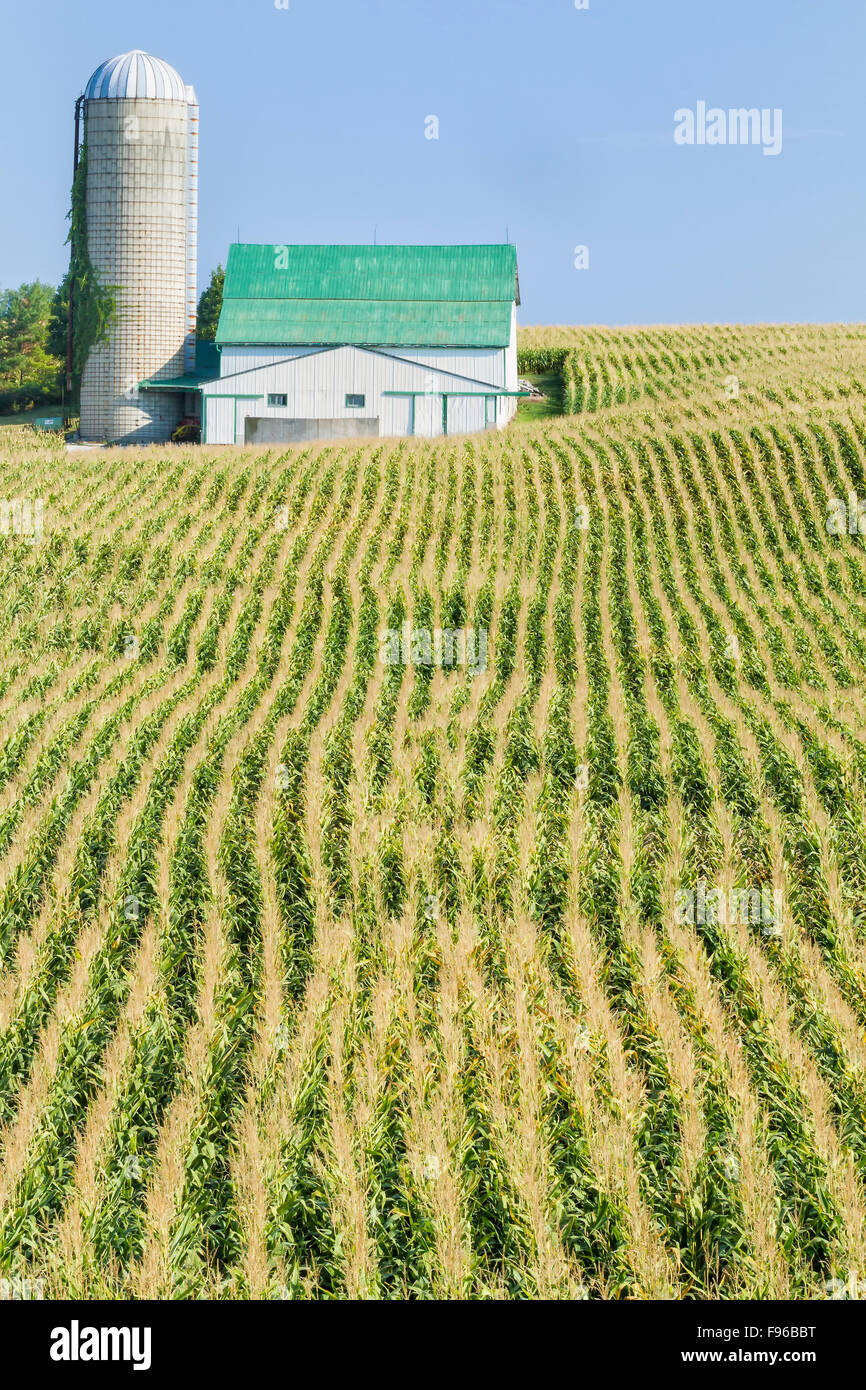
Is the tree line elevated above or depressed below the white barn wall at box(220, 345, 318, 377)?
above

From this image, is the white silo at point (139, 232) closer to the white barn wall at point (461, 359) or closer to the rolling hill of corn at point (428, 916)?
the white barn wall at point (461, 359)

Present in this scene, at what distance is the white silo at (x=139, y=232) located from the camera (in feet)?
150

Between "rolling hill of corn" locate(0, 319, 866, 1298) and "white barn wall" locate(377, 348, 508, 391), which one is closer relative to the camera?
"rolling hill of corn" locate(0, 319, 866, 1298)

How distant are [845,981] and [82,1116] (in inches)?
224

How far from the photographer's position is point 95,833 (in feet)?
41.3

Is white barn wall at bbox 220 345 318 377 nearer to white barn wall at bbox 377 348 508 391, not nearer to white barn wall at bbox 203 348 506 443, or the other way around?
white barn wall at bbox 203 348 506 443

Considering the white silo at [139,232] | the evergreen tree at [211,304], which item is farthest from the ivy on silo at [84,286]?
the evergreen tree at [211,304]

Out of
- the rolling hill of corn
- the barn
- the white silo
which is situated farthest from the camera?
the white silo

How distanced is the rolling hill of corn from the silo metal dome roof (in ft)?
88.9

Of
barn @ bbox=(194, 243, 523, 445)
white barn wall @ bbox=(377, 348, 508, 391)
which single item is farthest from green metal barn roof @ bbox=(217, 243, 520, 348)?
white barn wall @ bbox=(377, 348, 508, 391)

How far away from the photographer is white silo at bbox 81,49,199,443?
45625 millimetres

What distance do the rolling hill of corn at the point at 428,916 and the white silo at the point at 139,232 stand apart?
72.9 feet
